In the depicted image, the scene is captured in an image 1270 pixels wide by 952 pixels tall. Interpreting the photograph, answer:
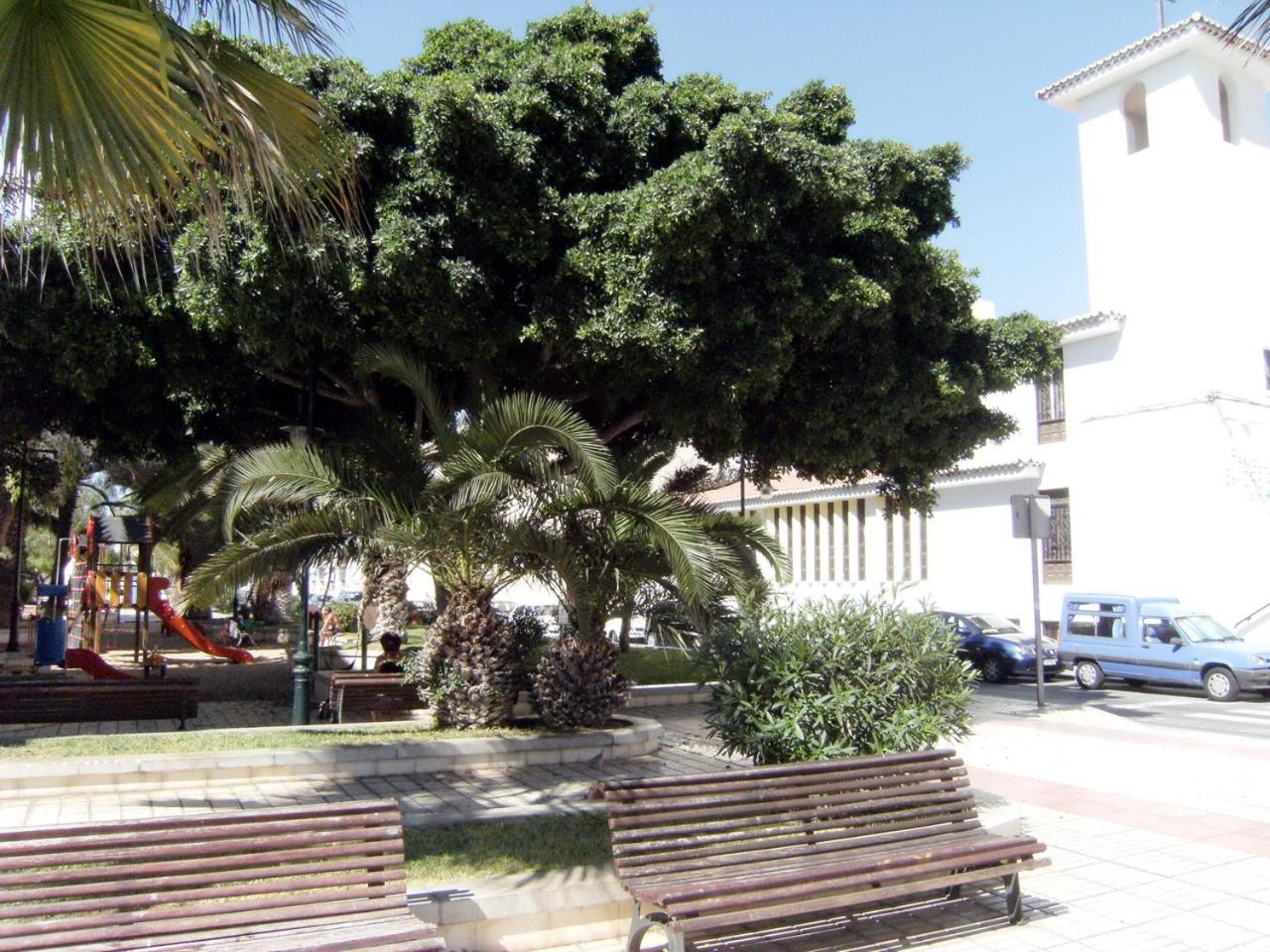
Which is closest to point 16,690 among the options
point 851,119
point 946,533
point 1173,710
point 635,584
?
point 635,584

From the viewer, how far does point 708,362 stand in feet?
40.5

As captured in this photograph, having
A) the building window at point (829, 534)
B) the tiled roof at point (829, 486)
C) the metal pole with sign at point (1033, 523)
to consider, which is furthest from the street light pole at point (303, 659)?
the building window at point (829, 534)

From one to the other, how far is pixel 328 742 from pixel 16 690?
3597mm

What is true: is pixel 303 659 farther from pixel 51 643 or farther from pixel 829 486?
pixel 829 486

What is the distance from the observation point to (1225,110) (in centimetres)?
2470

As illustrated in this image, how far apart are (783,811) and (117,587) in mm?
19625

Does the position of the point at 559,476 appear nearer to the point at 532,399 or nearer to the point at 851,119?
the point at 532,399

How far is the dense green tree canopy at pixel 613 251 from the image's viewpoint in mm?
11430

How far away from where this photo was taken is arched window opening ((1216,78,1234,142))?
24.5 meters

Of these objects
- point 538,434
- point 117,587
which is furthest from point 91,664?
point 538,434

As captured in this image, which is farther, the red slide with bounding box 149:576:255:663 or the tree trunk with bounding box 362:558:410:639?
the red slide with bounding box 149:576:255:663

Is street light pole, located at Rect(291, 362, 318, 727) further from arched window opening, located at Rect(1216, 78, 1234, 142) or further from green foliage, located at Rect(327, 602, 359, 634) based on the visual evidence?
arched window opening, located at Rect(1216, 78, 1234, 142)

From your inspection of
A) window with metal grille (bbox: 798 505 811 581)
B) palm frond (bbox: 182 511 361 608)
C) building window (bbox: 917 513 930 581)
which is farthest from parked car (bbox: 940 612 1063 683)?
palm frond (bbox: 182 511 361 608)

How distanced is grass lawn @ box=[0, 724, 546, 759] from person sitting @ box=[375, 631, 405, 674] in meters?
3.09
